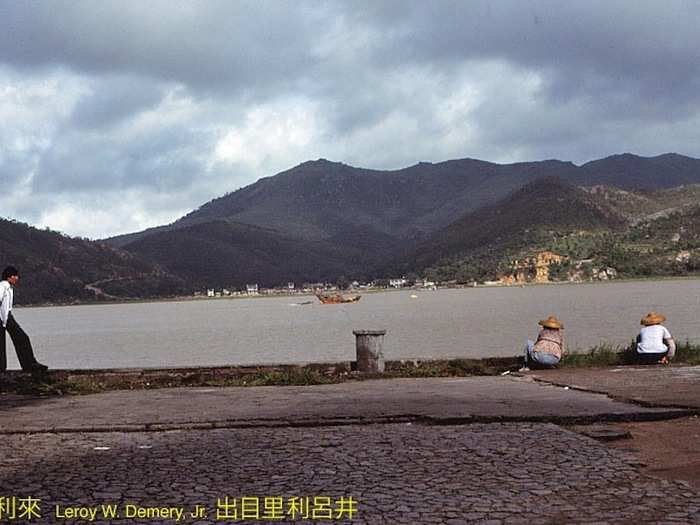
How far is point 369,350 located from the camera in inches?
562

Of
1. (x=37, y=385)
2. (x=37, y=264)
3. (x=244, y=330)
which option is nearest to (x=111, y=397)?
(x=37, y=385)

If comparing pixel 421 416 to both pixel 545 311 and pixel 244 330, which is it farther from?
pixel 545 311

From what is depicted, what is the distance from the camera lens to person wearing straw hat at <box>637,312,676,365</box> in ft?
47.7

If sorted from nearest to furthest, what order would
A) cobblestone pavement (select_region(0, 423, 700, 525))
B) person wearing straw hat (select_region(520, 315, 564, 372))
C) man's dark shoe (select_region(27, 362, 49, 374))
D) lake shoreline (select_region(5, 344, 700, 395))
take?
cobblestone pavement (select_region(0, 423, 700, 525)) < lake shoreline (select_region(5, 344, 700, 395)) < man's dark shoe (select_region(27, 362, 49, 374)) < person wearing straw hat (select_region(520, 315, 564, 372))

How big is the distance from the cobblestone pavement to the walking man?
16.4 feet

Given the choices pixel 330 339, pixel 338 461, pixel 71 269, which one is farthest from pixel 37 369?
pixel 71 269

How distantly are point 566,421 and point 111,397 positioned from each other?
639 centimetres

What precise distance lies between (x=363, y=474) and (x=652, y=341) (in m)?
9.53

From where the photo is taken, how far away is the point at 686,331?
47.6 meters

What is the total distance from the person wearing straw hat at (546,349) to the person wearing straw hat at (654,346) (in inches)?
53.9

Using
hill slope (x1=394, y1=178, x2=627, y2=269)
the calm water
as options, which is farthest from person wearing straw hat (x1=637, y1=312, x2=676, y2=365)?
hill slope (x1=394, y1=178, x2=627, y2=269)

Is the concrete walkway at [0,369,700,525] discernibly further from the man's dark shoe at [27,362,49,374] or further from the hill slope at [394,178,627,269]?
the hill slope at [394,178,627,269]

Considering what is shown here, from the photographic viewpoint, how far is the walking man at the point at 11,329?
13.1m

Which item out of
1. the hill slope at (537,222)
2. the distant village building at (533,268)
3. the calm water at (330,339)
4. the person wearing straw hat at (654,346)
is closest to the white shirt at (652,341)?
the person wearing straw hat at (654,346)
